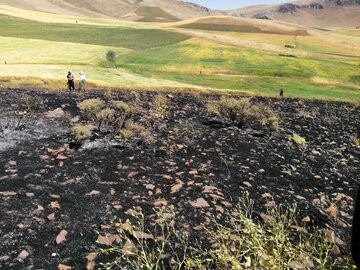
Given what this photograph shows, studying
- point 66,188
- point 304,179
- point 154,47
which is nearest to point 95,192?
point 66,188

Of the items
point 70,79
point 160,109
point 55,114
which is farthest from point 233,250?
point 70,79

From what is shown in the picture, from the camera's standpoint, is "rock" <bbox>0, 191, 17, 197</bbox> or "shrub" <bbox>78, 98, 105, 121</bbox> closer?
"rock" <bbox>0, 191, 17, 197</bbox>

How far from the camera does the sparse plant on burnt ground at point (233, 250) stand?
666 cm

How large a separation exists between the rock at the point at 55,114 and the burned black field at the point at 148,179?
11 centimetres

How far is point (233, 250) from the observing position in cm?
734

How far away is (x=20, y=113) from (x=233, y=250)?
1856 cm

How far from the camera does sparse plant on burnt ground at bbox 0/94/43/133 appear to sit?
21109mm

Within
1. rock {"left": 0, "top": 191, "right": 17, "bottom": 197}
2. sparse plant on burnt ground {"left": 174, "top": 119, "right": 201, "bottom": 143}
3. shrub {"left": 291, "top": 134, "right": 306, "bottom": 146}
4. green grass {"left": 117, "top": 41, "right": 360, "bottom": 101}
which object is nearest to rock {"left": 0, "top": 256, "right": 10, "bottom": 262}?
rock {"left": 0, "top": 191, "right": 17, "bottom": 197}

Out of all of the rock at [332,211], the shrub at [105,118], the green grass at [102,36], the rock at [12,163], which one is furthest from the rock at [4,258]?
the green grass at [102,36]

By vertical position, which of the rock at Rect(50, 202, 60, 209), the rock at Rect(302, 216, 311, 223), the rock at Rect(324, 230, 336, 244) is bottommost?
the rock at Rect(302, 216, 311, 223)

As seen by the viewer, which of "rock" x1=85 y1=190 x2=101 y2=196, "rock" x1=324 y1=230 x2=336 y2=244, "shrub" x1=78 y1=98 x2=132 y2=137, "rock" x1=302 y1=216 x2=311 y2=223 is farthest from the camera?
"shrub" x1=78 y1=98 x2=132 y2=137

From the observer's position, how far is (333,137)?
26.6 m

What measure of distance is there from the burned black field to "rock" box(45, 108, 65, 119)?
11cm

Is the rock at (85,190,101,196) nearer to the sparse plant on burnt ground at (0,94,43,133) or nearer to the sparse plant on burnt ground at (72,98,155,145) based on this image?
the sparse plant on burnt ground at (72,98,155,145)
